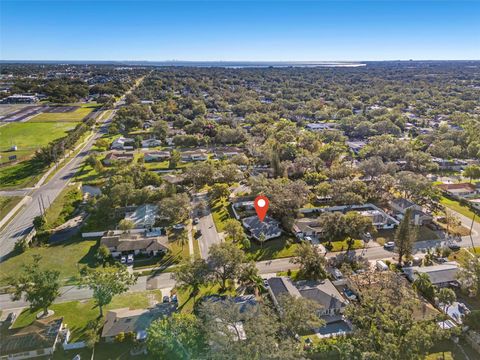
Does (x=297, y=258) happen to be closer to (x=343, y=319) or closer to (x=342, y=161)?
(x=343, y=319)

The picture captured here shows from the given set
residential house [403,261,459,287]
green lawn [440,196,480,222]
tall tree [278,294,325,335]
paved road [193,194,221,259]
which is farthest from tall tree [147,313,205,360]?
green lawn [440,196,480,222]

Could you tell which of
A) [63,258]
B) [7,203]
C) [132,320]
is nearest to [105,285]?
[132,320]

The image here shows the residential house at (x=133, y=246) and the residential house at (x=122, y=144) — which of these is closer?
the residential house at (x=133, y=246)

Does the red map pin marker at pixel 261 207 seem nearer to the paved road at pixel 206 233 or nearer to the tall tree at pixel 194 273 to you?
the paved road at pixel 206 233

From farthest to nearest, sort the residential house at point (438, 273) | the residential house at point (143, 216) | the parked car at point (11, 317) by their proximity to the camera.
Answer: the residential house at point (143, 216) < the residential house at point (438, 273) < the parked car at point (11, 317)

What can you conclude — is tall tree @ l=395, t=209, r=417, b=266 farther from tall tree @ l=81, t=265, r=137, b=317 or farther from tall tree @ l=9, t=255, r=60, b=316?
tall tree @ l=9, t=255, r=60, b=316

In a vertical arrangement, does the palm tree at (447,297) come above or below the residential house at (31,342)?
above

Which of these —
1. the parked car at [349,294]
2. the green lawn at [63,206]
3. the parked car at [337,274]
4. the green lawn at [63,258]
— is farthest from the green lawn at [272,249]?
the green lawn at [63,206]
